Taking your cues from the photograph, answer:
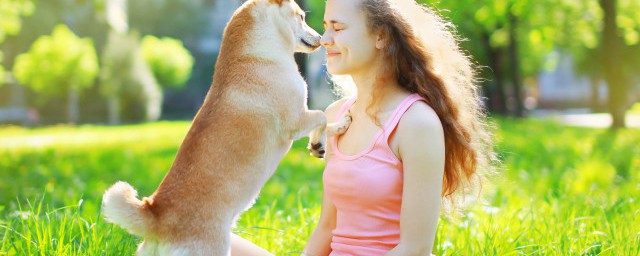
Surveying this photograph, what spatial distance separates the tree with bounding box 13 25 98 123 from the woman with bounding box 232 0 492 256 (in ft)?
91.4

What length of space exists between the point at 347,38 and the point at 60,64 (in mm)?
28289

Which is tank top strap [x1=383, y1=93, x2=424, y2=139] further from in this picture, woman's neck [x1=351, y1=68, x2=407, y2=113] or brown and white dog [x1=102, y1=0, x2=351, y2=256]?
brown and white dog [x1=102, y1=0, x2=351, y2=256]

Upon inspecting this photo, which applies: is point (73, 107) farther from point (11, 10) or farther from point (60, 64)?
point (11, 10)

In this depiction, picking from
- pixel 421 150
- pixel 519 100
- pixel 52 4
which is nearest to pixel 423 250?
pixel 421 150

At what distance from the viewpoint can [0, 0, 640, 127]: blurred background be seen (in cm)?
1638

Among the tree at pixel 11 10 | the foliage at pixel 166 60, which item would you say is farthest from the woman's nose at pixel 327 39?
the foliage at pixel 166 60

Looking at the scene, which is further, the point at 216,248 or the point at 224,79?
the point at 224,79

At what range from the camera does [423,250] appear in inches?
91.7

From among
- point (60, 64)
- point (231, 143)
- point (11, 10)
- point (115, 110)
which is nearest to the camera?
point (231, 143)

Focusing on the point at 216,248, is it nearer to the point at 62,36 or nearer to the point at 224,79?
the point at 224,79

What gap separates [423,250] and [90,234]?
1.60 m

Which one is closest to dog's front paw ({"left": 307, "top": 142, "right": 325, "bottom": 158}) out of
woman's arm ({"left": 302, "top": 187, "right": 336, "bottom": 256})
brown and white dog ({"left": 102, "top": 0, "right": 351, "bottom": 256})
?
brown and white dog ({"left": 102, "top": 0, "right": 351, "bottom": 256})

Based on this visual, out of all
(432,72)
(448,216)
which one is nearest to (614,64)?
(448,216)

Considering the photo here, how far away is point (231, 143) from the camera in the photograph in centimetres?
226
